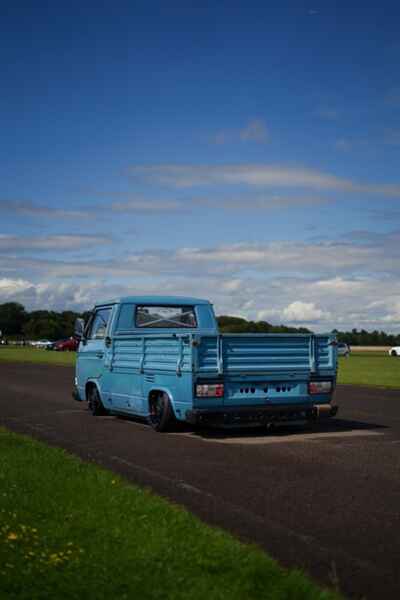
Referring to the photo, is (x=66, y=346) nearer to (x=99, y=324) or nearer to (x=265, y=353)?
(x=99, y=324)

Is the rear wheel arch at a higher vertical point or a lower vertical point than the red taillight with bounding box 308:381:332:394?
lower

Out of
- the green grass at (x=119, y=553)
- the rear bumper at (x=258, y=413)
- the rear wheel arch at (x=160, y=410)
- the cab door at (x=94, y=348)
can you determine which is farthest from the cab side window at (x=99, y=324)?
the green grass at (x=119, y=553)

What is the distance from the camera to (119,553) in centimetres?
549

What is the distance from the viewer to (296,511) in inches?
288

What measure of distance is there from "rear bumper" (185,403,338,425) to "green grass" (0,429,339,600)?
436 centimetres

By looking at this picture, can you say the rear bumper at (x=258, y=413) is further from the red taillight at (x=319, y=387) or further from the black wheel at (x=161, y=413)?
the black wheel at (x=161, y=413)

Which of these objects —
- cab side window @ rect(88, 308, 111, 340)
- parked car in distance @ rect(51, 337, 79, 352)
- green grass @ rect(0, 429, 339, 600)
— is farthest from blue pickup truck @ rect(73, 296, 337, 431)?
parked car in distance @ rect(51, 337, 79, 352)

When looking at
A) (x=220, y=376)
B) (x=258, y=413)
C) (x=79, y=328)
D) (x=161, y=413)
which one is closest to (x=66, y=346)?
(x=79, y=328)

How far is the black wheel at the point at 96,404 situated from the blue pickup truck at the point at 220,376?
886mm

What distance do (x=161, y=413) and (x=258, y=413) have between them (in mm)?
1505

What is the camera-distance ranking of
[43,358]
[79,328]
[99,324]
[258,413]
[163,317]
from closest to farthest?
[258,413]
[163,317]
[99,324]
[79,328]
[43,358]

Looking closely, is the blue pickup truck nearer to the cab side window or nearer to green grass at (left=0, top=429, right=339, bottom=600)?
the cab side window

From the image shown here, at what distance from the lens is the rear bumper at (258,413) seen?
1214 centimetres

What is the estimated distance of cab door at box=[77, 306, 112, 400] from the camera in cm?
1524
